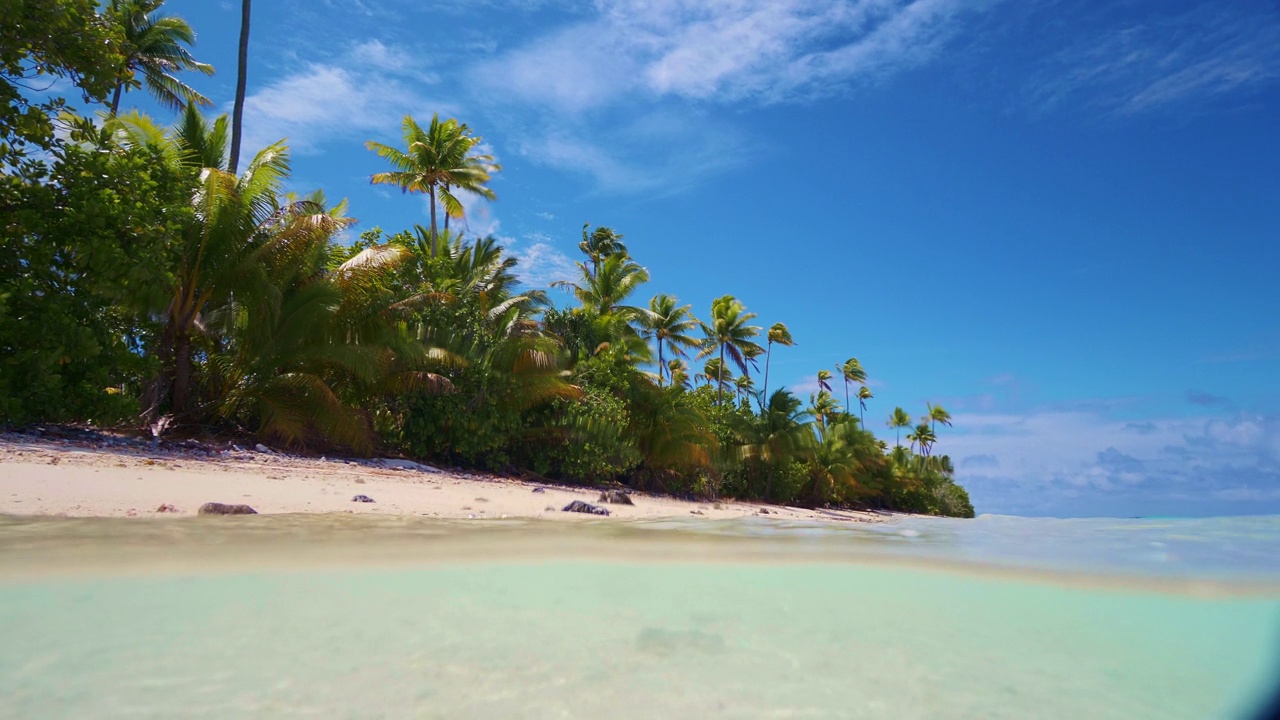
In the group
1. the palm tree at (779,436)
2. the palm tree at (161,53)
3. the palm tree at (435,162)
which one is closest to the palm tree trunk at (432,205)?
the palm tree at (435,162)

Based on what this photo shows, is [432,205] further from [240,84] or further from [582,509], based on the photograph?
[582,509]

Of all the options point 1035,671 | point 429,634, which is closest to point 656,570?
point 429,634

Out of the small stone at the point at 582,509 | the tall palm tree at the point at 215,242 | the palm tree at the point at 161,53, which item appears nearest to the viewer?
the small stone at the point at 582,509

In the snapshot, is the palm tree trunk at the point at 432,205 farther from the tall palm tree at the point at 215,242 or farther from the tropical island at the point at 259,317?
the tall palm tree at the point at 215,242

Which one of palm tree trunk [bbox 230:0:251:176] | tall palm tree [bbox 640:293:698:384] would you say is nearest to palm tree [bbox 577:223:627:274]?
tall palm tree [bbox 640:293:698:384]

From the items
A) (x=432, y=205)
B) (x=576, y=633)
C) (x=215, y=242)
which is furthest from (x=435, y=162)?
(x=576, y=633)

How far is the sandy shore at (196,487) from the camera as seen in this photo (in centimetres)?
443

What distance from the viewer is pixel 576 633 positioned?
1.98 m

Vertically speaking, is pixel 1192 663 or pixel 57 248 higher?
pixel 57 248

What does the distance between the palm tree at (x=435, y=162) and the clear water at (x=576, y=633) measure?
23.6 meters

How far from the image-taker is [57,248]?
7898mm

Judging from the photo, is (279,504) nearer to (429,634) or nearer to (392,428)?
(429,634)

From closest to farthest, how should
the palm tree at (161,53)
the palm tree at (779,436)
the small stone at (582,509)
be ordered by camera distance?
the small stone at (582,509)
the palm tree at (161,53)
the palm tree at (779,436)

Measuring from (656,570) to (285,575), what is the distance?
1557 millimetres
